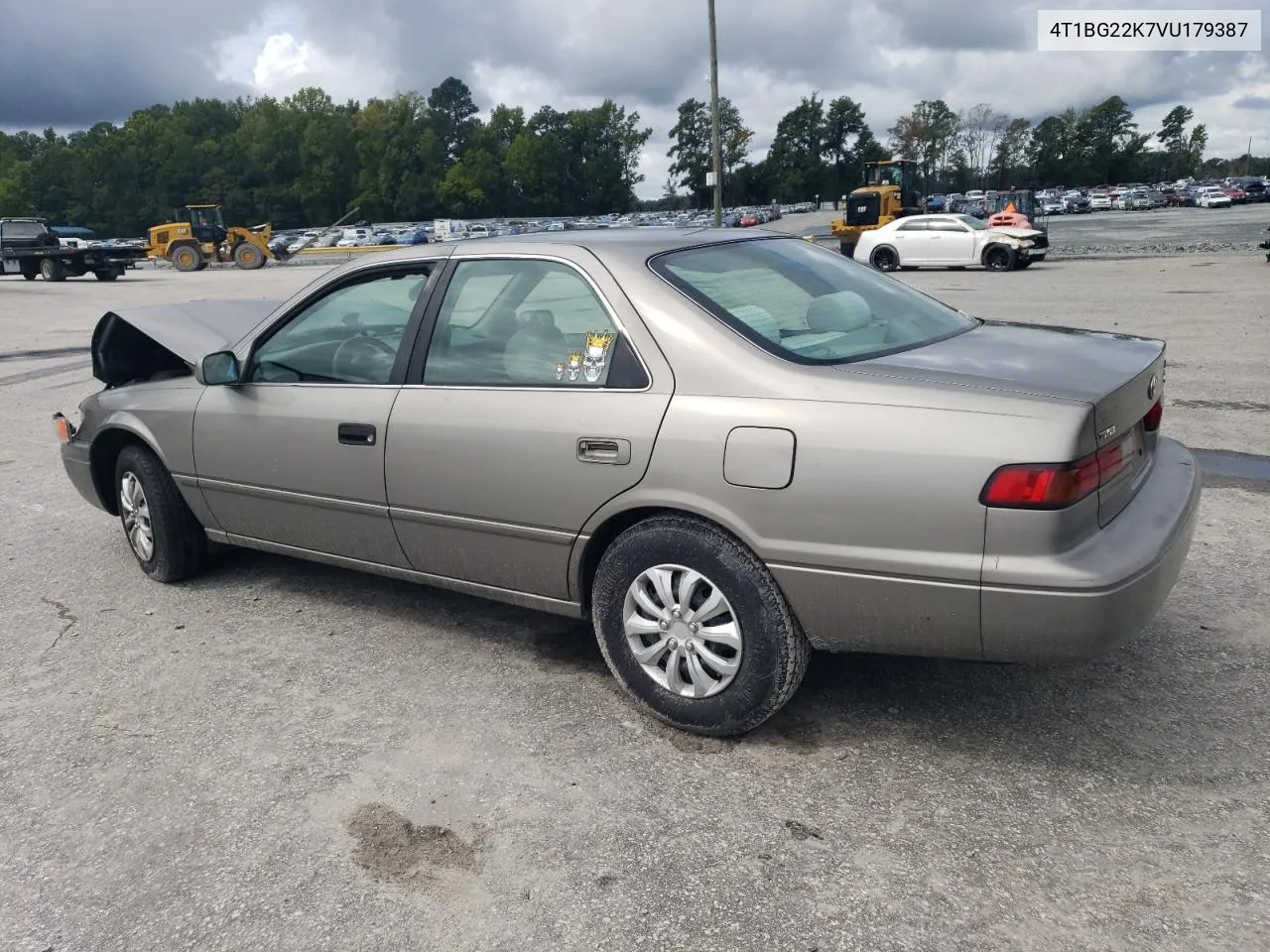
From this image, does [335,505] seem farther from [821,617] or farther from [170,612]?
[821,617]

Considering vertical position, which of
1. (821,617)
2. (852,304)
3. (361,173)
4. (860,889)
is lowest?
(860,889)

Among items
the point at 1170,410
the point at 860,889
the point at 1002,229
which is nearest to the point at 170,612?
the point at 860,889

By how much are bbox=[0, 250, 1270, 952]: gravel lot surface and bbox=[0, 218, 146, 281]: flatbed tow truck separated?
3413 centimetres

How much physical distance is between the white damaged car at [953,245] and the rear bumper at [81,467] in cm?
2129

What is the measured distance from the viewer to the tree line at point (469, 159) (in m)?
111

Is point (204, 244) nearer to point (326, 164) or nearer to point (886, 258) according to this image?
point (886, 258)

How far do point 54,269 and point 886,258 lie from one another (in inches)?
1061

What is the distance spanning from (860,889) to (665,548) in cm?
108

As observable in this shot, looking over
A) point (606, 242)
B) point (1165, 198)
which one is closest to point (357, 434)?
point (606, 242)

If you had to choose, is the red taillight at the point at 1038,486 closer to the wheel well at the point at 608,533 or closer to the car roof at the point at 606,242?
the wheel well at the point at 608,533

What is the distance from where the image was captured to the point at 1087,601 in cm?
261

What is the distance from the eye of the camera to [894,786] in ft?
9.68

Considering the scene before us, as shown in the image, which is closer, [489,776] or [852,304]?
[489,776]

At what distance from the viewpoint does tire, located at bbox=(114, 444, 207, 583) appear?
15.4 ft
